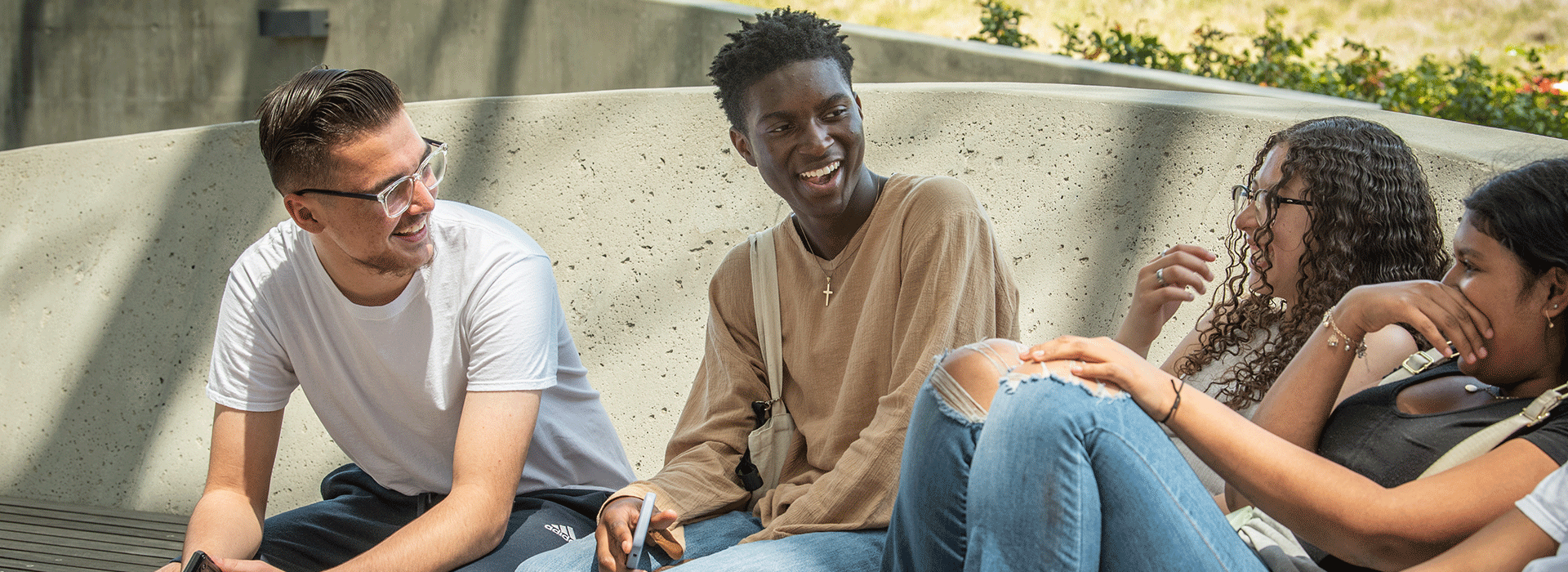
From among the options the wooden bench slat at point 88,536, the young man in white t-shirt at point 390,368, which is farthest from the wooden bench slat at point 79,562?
the young man in white t-shirt at point 390,368

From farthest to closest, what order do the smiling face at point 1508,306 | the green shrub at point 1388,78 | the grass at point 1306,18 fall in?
the grass at point 1306,18 → the green shrub at point 1388,78 → the smiling face at point 1508,306

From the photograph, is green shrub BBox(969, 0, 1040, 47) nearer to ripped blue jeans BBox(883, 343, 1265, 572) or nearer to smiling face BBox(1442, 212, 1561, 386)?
smiling face BBox(1442, 212, 1561, 386)

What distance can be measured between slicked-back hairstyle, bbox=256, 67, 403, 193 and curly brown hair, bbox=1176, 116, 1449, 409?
5.55 feet

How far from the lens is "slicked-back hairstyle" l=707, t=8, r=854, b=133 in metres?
2.23

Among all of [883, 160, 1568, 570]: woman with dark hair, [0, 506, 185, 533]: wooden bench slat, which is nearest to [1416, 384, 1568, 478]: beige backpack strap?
[883, 160, 1568, 570]: woman with dark hair

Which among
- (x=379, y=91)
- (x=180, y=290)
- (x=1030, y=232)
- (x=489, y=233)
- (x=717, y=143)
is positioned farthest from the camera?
(x=180, y=290)

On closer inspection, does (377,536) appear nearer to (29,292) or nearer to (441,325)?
(441,325)

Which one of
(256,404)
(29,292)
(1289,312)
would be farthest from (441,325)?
(29,292)

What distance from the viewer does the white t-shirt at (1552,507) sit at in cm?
132

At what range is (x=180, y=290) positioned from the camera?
13.1 ft

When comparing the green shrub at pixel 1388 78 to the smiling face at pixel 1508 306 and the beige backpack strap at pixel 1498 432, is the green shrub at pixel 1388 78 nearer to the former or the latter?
the smiling face at pixel 1508 306

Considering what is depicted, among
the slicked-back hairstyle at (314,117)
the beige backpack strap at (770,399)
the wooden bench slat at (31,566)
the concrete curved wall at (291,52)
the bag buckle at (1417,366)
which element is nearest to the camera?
the bag buckle at (1417,366)

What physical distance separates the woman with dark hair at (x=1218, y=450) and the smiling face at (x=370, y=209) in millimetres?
1076

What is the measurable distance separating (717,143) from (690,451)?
169 centimetres
